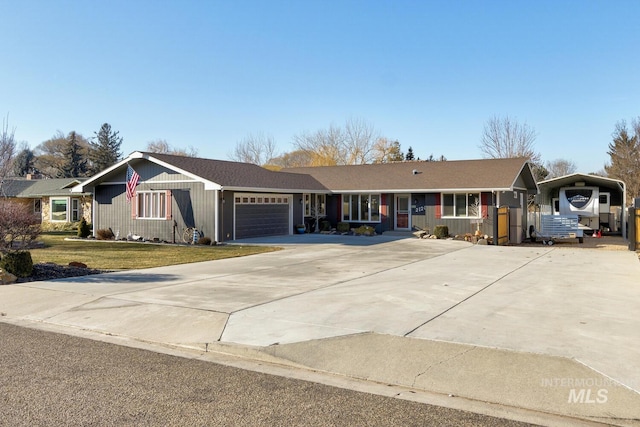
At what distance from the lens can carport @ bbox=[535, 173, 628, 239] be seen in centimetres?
2759

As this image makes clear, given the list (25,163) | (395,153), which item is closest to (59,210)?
(395,153)

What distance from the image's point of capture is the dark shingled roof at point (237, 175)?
22703 millimetres

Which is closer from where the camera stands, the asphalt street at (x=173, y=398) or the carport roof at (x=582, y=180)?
the asphalt street at (x=173, y=398)

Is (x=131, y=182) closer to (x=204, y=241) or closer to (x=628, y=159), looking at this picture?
(x=204, y=241)

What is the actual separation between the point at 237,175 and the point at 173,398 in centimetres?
2024

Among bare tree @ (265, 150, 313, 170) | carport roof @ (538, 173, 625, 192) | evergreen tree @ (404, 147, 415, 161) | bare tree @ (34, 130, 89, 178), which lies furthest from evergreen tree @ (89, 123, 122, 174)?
carport roof @ (538, 173, 625, 192)

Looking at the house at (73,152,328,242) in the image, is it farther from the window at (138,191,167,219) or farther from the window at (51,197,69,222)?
the window at (51,197,69,222)

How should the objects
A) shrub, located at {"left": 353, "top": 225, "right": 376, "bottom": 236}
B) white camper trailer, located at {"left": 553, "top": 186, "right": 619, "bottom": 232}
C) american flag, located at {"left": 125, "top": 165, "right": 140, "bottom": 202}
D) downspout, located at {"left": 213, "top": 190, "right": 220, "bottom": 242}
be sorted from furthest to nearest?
white camper trailer, located at {"left": 553, "top": 186, "right": 619, "bottom": 232} < shrub, located at {"left": 353, "top": 225, "right": 376, "bottom": 236} < american flag, located at {"left": 125, "top": 165, "right": 140, "bottom": 202} < downspout, located at {"left": 213, "top": 190, "right": 220, "bottom": 242}

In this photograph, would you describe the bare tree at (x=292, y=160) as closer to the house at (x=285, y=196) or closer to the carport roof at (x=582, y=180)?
the house at (x=285, y=196)

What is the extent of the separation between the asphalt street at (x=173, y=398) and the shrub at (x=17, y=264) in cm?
652

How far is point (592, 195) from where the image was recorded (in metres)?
27.9

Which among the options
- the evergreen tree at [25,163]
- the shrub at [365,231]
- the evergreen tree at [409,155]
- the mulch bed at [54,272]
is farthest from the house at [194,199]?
the evergreen tree at [25,163]

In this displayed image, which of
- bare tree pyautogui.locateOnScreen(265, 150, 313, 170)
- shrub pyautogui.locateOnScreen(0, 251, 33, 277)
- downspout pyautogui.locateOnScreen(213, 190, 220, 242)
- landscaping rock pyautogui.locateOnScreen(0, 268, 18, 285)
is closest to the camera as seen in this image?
landscaping rock pyautogui.locateOnScreen(0, 268, 18, 285)

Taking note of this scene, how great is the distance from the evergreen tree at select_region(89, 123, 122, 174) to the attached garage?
151 feet
